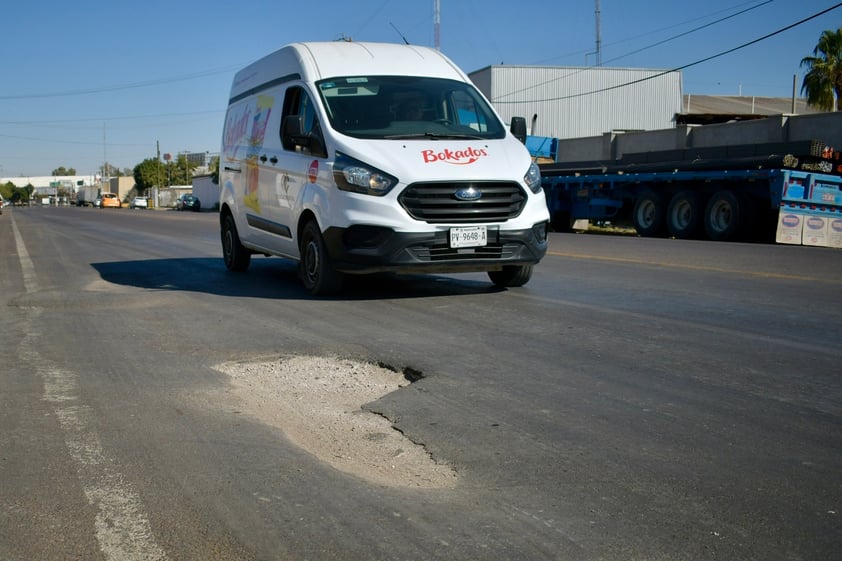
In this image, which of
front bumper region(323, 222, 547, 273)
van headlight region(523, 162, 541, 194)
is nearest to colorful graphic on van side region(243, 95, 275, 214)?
front bumper region(323, 222, 547, 273)

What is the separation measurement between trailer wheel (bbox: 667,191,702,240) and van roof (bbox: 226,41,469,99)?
487 inches

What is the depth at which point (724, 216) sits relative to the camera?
20.4 metres

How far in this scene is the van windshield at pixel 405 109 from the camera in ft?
29.2

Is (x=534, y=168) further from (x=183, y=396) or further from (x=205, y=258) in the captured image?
(x=205, y=258)

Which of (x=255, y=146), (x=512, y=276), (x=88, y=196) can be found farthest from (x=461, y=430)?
(x=88, y=196)

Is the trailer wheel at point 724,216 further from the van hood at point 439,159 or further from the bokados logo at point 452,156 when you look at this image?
the bokados logo at point 452,156

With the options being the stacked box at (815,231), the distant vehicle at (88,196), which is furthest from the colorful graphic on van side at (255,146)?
the distant vehicle at (88,196)

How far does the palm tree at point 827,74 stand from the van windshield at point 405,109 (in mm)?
37501

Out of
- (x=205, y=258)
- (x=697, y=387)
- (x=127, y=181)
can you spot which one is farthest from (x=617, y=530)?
(x=127, y=181)

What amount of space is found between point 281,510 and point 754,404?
8.43ft

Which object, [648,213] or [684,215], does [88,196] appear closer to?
[648,213]

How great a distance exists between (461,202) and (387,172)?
72 centimetres

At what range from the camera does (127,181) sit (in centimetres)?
18588

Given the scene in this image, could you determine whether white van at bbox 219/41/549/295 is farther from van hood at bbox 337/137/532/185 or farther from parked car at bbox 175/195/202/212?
parked car at bbox 175/195/202/212
